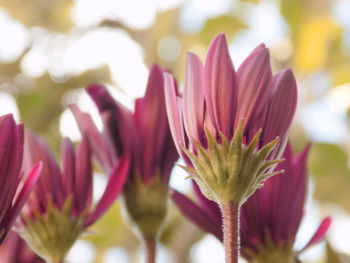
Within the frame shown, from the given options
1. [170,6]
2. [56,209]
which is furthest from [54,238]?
[170,6]

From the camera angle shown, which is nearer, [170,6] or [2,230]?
[2,230]

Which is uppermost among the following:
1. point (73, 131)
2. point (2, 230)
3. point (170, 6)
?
point (170, 6)

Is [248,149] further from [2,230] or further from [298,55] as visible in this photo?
[298,55]

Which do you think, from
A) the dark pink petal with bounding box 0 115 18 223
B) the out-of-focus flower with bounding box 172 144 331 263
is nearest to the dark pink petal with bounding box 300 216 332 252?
the out-of-focus flower with bounding box 172 144 331 263

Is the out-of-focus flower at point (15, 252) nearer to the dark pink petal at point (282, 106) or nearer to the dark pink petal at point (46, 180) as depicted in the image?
the dark pink petal at point (46, 180)

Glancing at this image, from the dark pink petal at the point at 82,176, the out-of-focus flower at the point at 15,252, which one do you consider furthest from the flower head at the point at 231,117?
the out-of-focus flower at the point at 15,252

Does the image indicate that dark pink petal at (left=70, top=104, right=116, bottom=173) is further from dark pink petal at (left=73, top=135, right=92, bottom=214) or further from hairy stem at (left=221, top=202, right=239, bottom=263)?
hairy stem at (left=221, top=202, right=239, bottom=263)

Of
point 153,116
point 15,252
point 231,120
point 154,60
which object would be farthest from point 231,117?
point 154,60

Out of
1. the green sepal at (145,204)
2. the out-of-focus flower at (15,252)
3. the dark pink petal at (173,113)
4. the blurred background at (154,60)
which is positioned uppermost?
the blurred background at (154,60)
